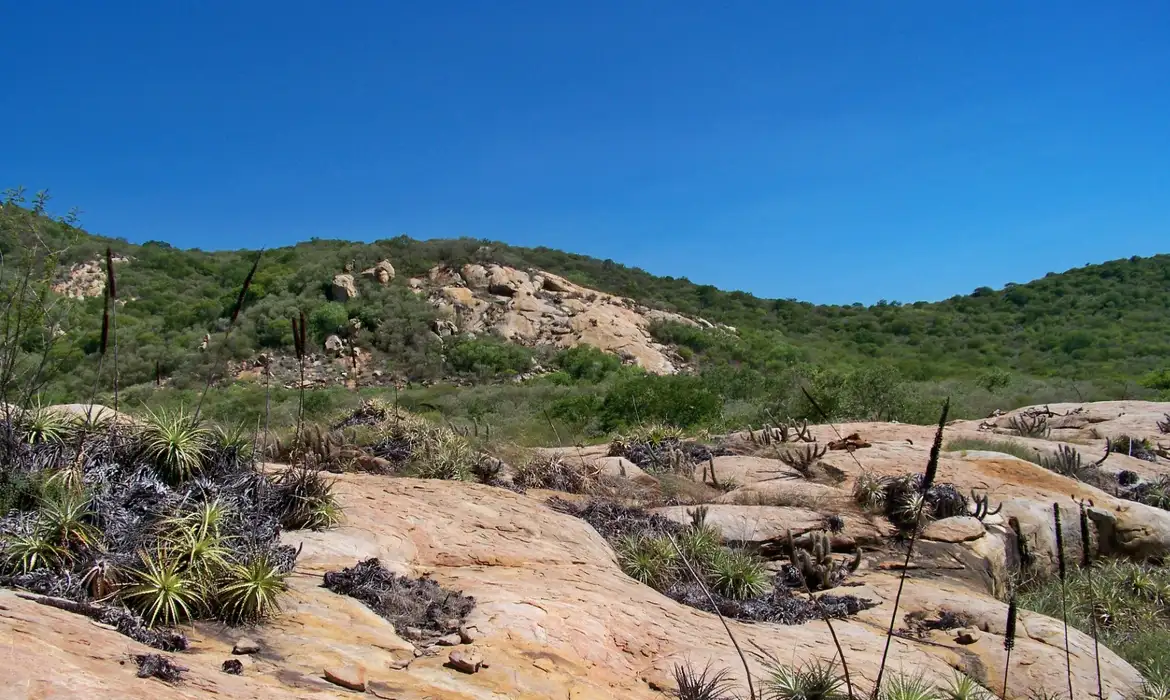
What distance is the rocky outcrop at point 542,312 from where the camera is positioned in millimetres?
38500

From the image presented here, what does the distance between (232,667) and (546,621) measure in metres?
2.18

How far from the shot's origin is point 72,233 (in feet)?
22.0

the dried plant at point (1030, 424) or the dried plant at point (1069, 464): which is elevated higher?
the dried plant at point (1030, 424)

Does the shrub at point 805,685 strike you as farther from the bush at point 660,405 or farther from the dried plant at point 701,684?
the bush at point 660,405

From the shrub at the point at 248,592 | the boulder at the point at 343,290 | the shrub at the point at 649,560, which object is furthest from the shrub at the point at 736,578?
the boulder at the point at 343,290

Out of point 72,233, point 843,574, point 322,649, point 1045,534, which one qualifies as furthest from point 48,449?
point 1045,534

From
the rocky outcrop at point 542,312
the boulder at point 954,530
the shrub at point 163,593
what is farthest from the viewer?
the rocky outcrop at point 542,312

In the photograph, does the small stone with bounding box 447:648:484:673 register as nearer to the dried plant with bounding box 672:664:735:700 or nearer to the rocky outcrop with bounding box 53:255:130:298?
the dried plant with bounding box 672:664:735:700

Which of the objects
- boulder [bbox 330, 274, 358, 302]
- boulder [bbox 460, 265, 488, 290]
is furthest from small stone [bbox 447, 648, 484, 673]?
boulder [bbox 460, 265, 488, 290]

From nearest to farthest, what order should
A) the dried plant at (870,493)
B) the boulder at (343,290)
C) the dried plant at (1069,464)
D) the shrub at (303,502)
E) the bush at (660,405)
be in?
1. the shrub at (303,502)
2. the dried plant at (870,493)
3. the dried plant at (1069,464)
4. the bush at (660,405)
5. the boulder at (343,290)

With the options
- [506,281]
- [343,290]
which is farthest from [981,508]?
[506,281]

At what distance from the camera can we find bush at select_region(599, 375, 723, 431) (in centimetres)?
2156

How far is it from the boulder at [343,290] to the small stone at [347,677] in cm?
3583

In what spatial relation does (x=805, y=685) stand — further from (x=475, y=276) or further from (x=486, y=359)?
(x=475, y=276)
